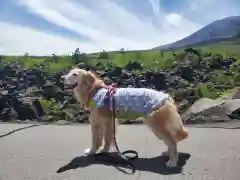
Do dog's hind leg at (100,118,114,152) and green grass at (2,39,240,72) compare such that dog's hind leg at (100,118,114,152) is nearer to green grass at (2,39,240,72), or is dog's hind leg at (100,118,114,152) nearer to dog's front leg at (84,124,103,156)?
dog's front leg at (84,124,103,156)

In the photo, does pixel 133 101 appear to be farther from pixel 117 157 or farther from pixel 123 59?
pixel 123 59

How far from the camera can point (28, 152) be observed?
7.21 m

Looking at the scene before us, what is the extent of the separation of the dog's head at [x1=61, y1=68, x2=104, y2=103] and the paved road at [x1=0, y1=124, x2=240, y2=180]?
959 mm

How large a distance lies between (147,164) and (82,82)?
1531mm

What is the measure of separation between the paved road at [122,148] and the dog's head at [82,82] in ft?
3.15

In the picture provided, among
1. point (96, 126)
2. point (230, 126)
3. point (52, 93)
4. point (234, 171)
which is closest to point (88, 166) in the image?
point (96, 126)

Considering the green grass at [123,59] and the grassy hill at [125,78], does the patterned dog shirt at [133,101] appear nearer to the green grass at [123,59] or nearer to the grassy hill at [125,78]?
the grassy hill at [125,78]

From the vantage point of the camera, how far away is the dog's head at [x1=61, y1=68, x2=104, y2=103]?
6.66 meters

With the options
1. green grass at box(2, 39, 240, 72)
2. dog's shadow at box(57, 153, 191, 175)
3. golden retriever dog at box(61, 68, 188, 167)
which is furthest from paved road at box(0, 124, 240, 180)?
green grass at box(2, 39, 240, 72)

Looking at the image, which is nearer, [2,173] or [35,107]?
[2,173]

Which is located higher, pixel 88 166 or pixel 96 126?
pixel 96 126

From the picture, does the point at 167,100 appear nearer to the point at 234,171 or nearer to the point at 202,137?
the point at 234,171

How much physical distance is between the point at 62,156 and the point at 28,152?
679 mm

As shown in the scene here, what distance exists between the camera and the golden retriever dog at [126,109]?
6262 mm
